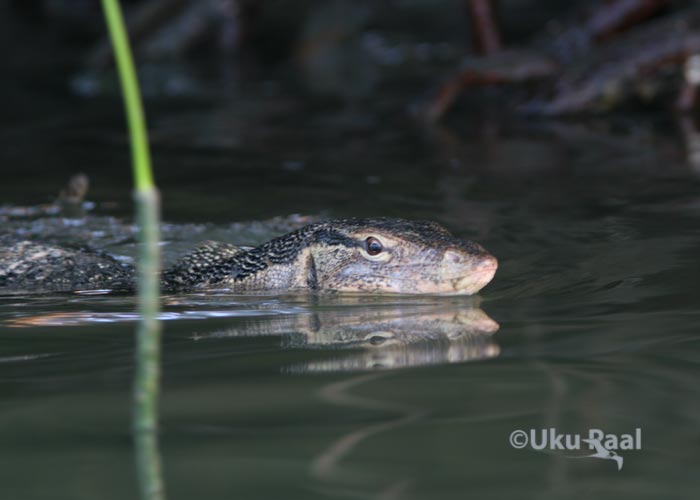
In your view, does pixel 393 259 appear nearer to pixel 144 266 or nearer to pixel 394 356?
pixel 394 356

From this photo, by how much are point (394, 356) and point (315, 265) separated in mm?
2168

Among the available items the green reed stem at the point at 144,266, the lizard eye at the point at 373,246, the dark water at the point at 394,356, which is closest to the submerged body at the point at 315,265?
the lizard eye at the point at 373,246

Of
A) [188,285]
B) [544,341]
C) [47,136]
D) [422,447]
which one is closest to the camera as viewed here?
[422,447]

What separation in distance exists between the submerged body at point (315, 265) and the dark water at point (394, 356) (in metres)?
0.22

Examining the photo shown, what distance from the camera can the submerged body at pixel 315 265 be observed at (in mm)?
6352

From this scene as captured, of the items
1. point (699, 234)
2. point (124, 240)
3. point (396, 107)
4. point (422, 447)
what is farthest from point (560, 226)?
point (396, 107)

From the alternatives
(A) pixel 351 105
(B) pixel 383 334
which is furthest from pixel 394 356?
(A) pixel 351 105

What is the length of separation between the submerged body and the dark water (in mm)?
218

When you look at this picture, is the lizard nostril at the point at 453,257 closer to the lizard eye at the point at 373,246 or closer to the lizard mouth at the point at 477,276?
the lizard mouth at the point at 477,276

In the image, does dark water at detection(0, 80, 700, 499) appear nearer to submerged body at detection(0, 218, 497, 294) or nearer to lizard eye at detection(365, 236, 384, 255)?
submerged body at detection(0, 218, 497, 294)

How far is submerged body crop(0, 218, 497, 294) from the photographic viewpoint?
20.8 feet

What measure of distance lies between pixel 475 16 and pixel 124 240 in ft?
25.0

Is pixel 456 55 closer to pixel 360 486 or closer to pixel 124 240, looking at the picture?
pixel 124 240

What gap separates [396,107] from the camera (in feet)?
48.4
